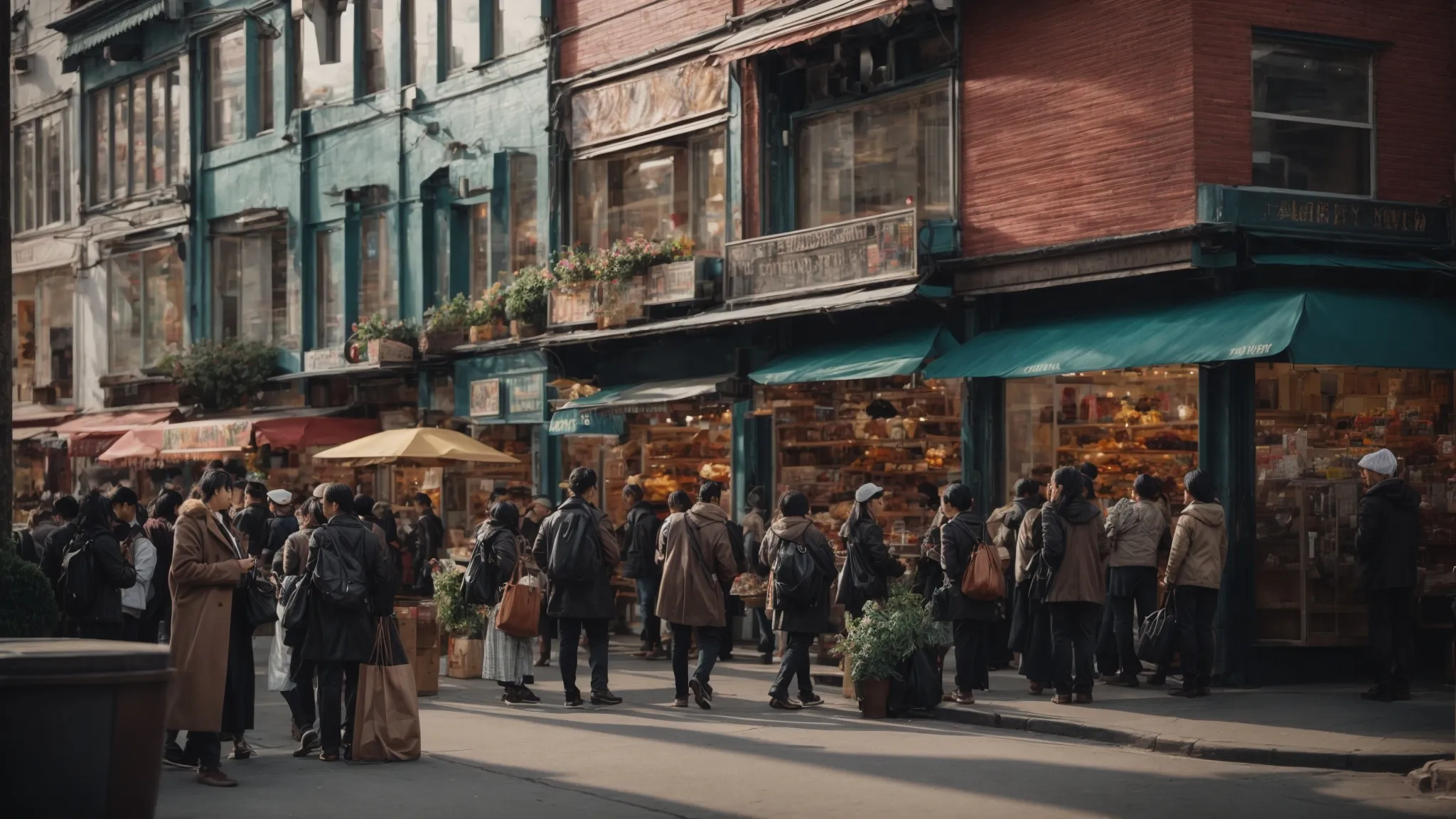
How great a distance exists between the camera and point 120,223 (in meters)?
36.5

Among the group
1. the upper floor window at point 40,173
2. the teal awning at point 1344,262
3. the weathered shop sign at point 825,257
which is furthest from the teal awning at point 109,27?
the teal awning at point 1344,262

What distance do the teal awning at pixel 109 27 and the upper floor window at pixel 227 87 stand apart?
1.23 meters

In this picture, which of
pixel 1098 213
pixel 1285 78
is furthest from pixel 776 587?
pixel 1285 78

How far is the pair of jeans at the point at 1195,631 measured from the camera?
1548 centimetres

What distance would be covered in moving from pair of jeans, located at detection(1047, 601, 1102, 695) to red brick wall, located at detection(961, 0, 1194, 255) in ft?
13.0

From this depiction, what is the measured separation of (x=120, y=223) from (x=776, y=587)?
2538 centimetres

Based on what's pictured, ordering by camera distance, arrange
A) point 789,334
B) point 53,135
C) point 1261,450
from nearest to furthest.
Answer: point 1261,450 → point 789,334 → point 53,135

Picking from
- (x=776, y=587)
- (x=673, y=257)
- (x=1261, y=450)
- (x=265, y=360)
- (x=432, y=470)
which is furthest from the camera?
(x=265, y=360)

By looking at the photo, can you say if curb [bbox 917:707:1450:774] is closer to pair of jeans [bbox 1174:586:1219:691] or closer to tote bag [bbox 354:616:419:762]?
pair of jeans [bbox 1174:586:1219:691]

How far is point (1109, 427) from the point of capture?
18.8 m

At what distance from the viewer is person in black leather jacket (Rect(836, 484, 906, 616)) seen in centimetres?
1510

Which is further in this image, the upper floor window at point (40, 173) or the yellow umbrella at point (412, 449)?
the upper floor window at point (40, 173)

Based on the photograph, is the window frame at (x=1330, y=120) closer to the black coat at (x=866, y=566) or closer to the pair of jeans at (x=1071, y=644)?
the pair of jeans at (x=1071, y=644)

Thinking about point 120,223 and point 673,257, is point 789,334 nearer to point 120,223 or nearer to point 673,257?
point 673,257
